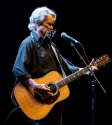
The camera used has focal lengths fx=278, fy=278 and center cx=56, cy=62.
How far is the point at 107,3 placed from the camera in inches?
173

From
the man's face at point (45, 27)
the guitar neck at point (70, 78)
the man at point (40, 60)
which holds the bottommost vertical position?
the guitar neck at point (70, 78)

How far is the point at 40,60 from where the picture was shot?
9.22 ft

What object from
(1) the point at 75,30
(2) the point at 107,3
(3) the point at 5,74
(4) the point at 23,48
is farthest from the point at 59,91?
(2) the point at 107,3

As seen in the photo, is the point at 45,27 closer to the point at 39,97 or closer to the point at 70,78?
the point at 70,78

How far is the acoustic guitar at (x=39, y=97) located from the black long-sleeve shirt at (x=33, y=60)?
8 centimetres

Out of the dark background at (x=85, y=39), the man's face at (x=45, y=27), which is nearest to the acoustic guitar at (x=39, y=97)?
the man's face at (x=45, y=27)

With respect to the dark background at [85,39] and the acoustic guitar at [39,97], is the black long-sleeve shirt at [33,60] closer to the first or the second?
the acoustic guitar at [39,97]

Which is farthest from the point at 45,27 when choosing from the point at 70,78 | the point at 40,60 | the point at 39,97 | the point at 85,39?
the point at 85,39

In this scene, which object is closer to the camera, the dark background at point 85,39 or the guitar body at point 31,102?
the guitar body at point 31,102

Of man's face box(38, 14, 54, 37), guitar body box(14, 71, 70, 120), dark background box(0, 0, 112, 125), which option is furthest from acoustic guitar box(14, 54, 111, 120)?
dark background box(0, 0, 112, 125)

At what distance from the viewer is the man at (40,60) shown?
2.70 meters

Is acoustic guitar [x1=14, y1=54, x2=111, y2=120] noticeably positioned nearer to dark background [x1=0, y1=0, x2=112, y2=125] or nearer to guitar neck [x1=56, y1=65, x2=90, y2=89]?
guitar neck [x1=56, y1=65, x2=90, y2=89]

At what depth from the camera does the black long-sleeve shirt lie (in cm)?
271

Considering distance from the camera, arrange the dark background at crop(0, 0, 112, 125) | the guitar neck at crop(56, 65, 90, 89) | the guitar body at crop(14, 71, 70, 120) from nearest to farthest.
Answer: the guitar body at crop(14, 71, 70, 120), the guitar neck at crop(56, 65, 90, 89), the dark background at crop(0, 0, 112, 125)
